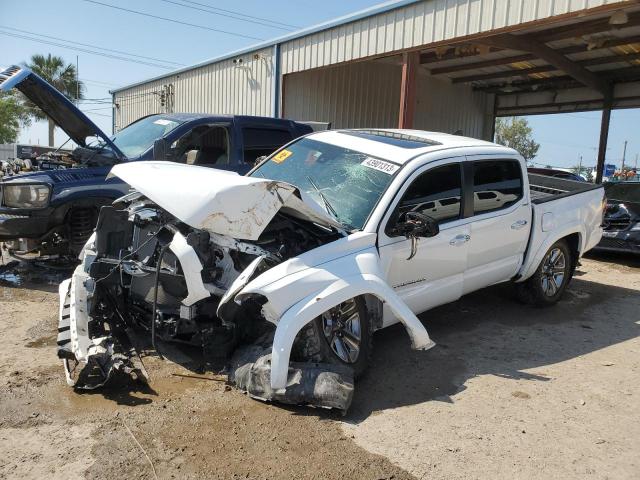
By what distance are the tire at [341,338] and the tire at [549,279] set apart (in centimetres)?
294

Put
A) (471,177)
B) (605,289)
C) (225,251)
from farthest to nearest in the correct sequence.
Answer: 1. (605,289)
2. (471,177)
3. (225,251)

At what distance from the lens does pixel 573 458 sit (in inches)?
125

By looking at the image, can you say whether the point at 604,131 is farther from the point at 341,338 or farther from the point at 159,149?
the point at 341,338

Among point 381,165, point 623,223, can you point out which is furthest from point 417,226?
point 623,223

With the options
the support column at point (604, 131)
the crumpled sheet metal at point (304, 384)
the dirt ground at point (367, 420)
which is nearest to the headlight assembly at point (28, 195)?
the dirt ground at point (367, 420)

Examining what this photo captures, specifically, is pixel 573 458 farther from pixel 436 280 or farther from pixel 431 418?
pixel 436 280

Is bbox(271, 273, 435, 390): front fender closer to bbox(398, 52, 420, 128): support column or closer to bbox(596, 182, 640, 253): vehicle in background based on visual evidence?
bbox(596, 182, 640, 253): vehicle in background

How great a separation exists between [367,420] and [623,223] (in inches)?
295

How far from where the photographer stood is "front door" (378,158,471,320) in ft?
14.0

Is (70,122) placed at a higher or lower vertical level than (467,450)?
higher

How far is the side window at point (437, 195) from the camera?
448 centimetres

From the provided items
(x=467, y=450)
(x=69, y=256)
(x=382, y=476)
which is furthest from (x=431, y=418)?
(x=69, y=256)

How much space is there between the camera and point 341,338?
3.87 meters

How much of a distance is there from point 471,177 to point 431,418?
7.87 feet
